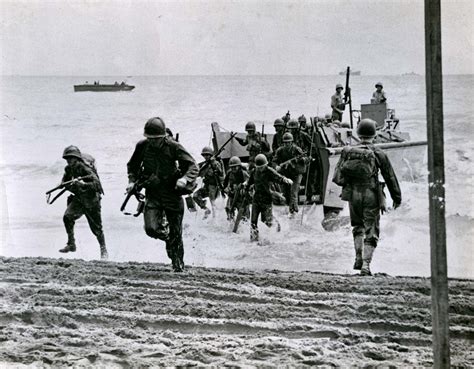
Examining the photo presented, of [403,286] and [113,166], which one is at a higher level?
[113,166]

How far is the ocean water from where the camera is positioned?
410 inches

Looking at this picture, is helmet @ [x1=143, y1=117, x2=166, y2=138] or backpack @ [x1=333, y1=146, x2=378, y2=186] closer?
helmet @ [x1=143, y1=117, x2=166, y2=138]

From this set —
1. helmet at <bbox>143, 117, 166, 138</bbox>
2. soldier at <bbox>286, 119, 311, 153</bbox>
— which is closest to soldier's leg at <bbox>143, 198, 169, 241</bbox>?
helmet at <bbox>143, 117, 166, 138</bbox>

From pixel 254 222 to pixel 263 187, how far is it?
0.65m

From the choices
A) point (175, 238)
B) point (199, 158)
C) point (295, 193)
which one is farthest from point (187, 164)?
point (199, 158)

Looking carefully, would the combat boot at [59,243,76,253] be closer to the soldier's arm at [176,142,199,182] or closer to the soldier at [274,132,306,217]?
the soldier's arm at [176,142,199,182]

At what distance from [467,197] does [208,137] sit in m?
5.48

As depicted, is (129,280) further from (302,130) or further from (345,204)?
(302,130)

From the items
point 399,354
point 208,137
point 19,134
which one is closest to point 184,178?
point 399,354

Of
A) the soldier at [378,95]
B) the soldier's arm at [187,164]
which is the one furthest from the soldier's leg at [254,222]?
the soldier at [378,95]

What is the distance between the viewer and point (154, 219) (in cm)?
848

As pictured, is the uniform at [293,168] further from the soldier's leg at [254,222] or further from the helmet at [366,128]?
the helmet at [366,128]

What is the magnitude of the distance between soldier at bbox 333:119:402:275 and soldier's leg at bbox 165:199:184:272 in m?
2.19

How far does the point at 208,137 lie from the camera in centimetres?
1404
